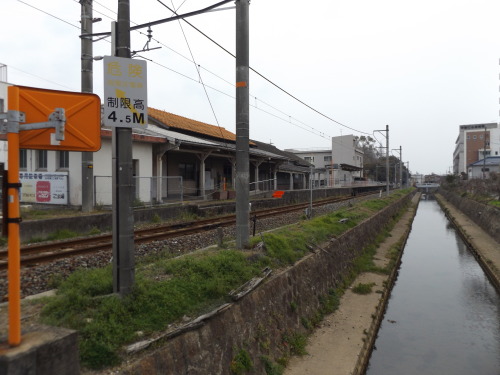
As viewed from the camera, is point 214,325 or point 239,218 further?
point 239,218

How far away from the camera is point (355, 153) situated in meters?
69.8

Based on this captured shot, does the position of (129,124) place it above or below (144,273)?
above

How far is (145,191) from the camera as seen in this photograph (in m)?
18.1

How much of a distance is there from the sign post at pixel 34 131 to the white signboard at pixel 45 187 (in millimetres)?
13644

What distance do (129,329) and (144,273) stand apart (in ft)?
6.48

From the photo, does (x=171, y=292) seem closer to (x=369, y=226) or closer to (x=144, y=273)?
(x=144, y=273)

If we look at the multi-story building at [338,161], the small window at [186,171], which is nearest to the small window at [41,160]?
the small window at [186,171]

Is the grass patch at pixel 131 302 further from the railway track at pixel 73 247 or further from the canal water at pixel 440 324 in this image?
the canal water at pixel 440 324

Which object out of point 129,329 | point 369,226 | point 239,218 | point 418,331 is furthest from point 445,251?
point 129,329

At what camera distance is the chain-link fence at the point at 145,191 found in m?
16.0

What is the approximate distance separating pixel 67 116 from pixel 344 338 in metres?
7.71

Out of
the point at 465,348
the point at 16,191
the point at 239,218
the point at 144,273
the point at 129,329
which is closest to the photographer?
the point at 16,191

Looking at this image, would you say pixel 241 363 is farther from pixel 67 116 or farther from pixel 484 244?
pixel 484 244

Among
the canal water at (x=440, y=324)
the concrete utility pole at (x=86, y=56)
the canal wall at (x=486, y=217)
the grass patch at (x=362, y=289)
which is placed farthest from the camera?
the canal wall at (x=486, y=217)
